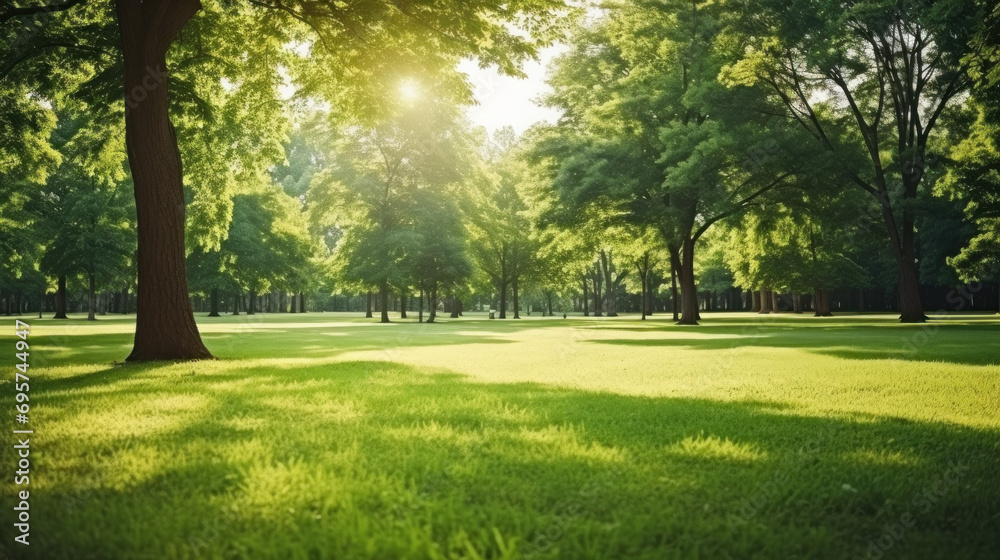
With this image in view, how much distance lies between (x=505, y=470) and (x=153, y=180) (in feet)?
38.8

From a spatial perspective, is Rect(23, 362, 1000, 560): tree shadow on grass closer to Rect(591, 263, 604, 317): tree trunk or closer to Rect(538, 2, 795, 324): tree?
Rect(538, 2, 795, 324): tree

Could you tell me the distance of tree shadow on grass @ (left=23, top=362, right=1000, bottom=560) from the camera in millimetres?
3004

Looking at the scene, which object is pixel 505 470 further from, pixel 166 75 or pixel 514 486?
pixel 166 75

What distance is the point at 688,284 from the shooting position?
1435 inches

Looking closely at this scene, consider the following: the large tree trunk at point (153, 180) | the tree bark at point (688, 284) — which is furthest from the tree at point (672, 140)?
the large tree trunk at point (153, 180)

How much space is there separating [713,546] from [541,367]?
959 centimetres

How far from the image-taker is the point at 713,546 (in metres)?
3.01

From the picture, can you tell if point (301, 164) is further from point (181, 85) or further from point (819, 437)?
point (819, 437)

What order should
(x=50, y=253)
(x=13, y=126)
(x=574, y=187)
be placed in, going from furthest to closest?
(x=50, y=253)
(x=574, y=187)
(x=13, y=126)

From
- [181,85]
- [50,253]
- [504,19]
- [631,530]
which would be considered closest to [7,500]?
[631,530]

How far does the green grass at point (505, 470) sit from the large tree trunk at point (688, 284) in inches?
1046

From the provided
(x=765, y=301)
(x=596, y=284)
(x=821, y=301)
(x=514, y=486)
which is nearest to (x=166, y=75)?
(x=514, y=486)

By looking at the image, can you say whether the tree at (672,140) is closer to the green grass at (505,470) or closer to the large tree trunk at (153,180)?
the green grass at (505,470)

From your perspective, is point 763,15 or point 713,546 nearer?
point 713,546
